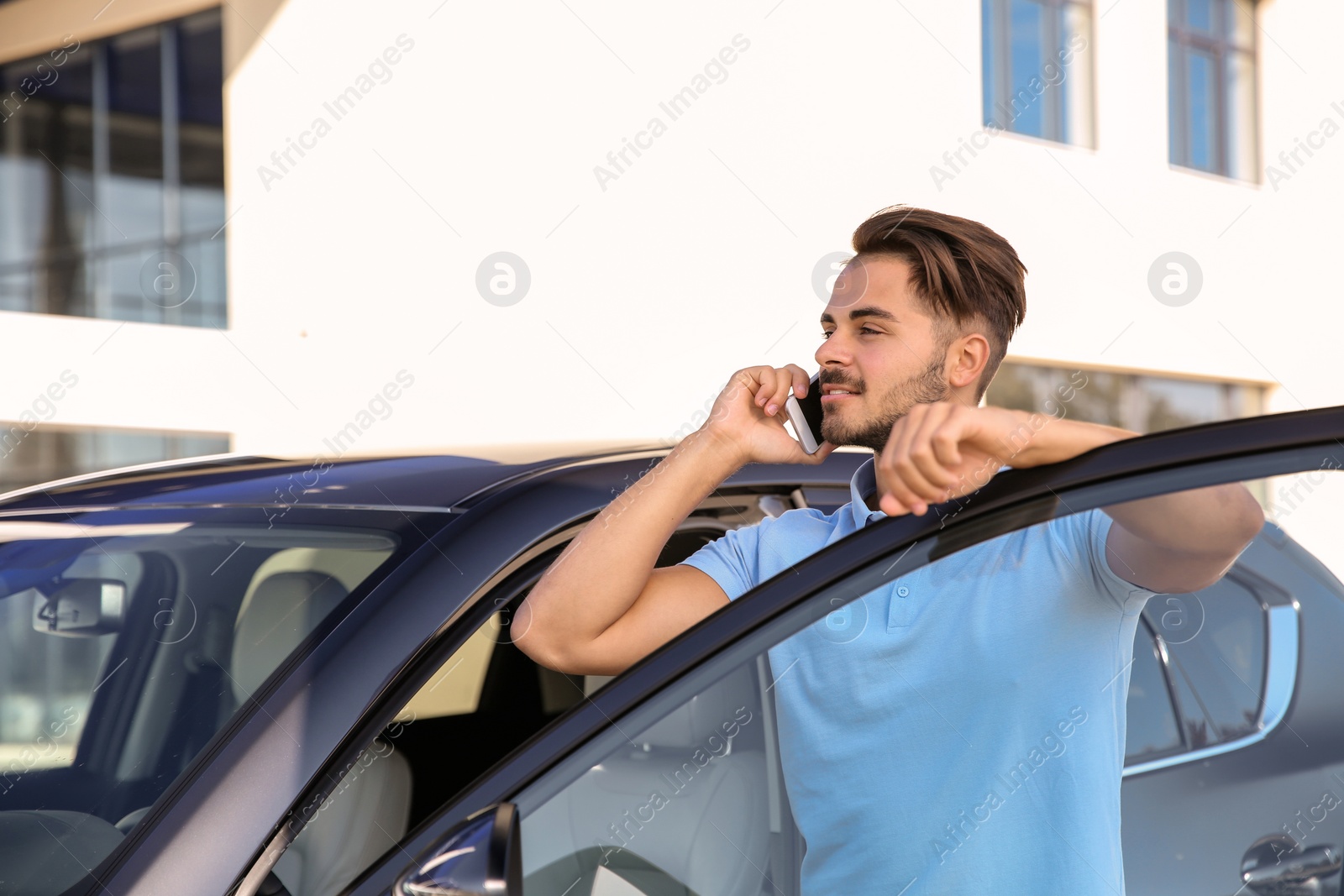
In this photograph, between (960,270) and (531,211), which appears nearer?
(960,270)

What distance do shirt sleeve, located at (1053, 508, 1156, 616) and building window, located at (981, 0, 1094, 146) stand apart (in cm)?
980

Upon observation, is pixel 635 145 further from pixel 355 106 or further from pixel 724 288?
pixel 355 106

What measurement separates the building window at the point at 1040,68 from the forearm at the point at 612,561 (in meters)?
9.61

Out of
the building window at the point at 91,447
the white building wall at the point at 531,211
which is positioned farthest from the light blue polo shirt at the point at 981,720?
the building window at the point at 91,447

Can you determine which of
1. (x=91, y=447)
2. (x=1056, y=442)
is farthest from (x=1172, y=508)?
(x=91, y=447)

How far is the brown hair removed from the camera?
1.77m

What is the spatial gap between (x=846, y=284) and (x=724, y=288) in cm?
699

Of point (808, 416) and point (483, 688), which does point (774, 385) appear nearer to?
point (808, 416)

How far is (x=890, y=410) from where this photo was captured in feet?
5.57

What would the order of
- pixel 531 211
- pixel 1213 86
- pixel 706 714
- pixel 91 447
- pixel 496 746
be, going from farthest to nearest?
pixel 1213 86 → pixel 531 211 → pixel 91 447 → pixel 496 746 → pixel 706 714

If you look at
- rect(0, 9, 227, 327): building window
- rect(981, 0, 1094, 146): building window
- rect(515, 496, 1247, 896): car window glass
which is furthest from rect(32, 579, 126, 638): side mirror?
rect(981, 0, 1094, 146): building window

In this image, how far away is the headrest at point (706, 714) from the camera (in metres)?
1.39

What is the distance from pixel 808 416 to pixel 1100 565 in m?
0.56

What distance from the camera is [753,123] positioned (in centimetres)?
887
